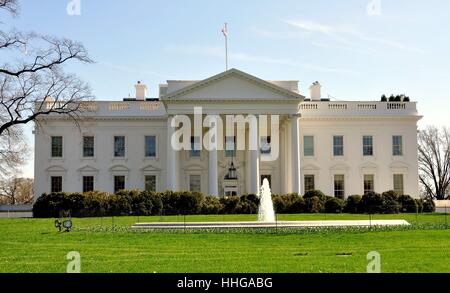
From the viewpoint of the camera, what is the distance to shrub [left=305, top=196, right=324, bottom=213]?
42.5m

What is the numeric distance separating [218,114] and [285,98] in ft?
18.4

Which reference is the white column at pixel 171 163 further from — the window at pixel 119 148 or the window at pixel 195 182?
the window at pixel 119 148

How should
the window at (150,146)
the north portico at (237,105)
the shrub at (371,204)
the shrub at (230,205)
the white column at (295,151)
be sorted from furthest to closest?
1. the window at (150,146)
2. the white column at (295,151)
3. the north portico at (237,105)
4. the shrub at (230,205)
5. the shrub at (371,204)

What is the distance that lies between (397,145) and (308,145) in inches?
320

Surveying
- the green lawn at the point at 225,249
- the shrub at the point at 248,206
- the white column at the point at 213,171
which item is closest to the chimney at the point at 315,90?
the white column at the point at 213,171

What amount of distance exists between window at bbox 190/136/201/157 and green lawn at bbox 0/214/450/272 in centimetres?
2577

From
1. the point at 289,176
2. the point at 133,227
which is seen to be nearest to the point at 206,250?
the point at 133,227

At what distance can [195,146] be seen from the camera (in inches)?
2080

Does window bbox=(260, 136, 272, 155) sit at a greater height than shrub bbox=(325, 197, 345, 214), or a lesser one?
greater

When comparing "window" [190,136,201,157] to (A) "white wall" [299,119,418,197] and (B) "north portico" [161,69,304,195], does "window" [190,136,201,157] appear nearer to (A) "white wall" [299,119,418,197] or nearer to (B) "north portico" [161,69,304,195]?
(B) "north portico" [161,69,304,195]

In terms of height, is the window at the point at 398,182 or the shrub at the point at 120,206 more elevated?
the window at the point at 398,182

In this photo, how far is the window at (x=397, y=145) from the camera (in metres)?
54.0

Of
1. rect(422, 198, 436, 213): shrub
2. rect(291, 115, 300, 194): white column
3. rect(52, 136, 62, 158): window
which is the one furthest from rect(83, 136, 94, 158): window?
rect(422, 198, 436, 213): shrub

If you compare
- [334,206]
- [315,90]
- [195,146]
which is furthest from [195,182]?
[315,90]
